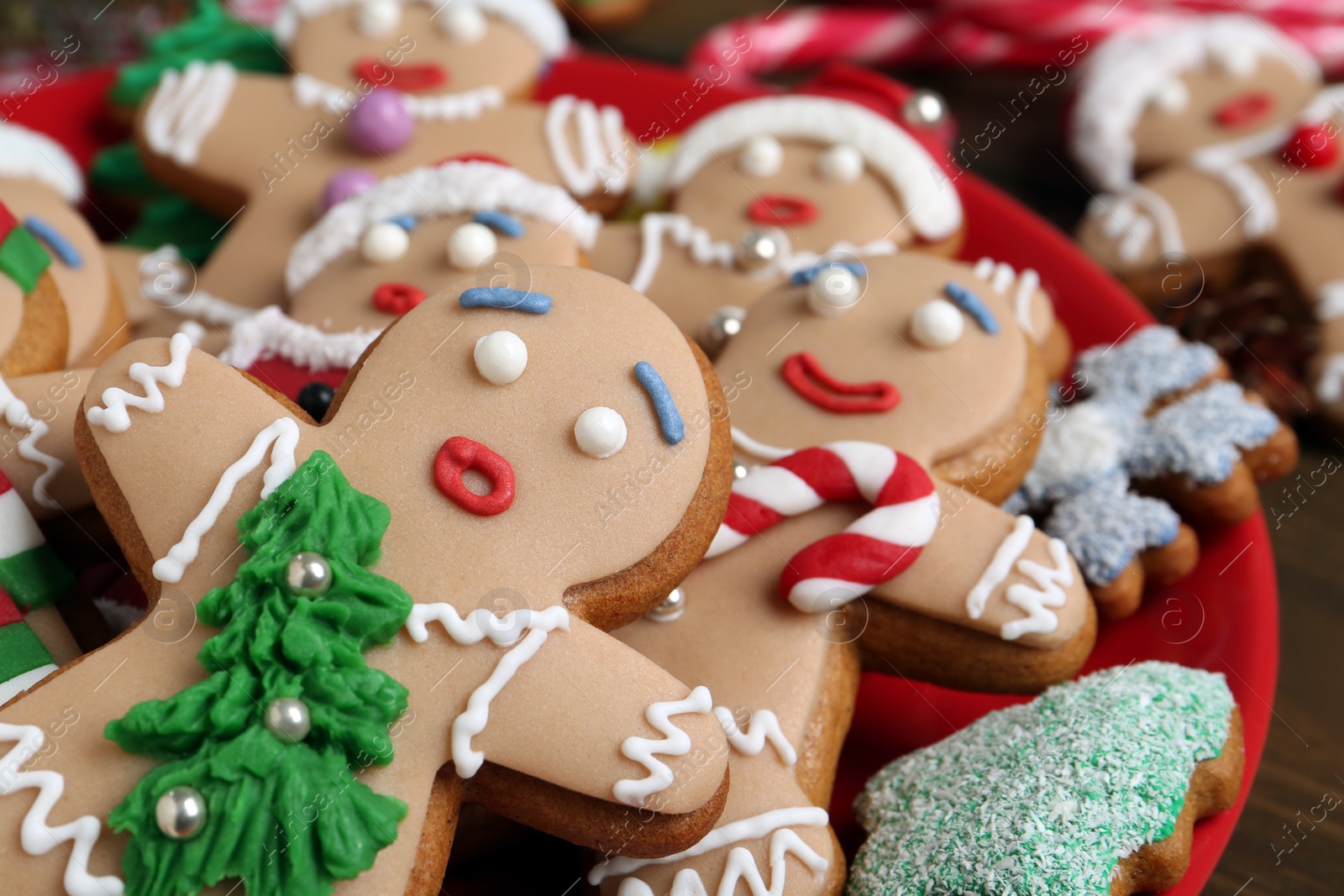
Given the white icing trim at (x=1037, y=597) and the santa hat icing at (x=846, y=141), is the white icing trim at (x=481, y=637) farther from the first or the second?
the santa hat icing at (x=846, y=141)

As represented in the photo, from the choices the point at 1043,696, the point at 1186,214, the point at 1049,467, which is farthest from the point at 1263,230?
the point at 1043,696

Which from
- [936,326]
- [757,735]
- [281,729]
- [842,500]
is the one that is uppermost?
[281,729]

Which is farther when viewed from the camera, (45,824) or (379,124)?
→ (379,124)

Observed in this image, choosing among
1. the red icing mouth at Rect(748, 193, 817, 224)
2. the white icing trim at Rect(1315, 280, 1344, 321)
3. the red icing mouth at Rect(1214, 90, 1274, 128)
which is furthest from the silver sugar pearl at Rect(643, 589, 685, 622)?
the red icing mouth at Rect(1214, 90, 1274, 128)

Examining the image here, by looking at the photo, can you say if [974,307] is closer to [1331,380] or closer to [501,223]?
[501,223]

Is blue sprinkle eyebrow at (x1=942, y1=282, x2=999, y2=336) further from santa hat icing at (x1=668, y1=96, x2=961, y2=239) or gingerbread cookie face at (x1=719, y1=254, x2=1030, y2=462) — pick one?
santa hat icing at (x1=668, y1=96, x2=961, y2=239)

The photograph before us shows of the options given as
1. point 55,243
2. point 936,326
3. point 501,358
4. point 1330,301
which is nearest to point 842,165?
point 936,326
